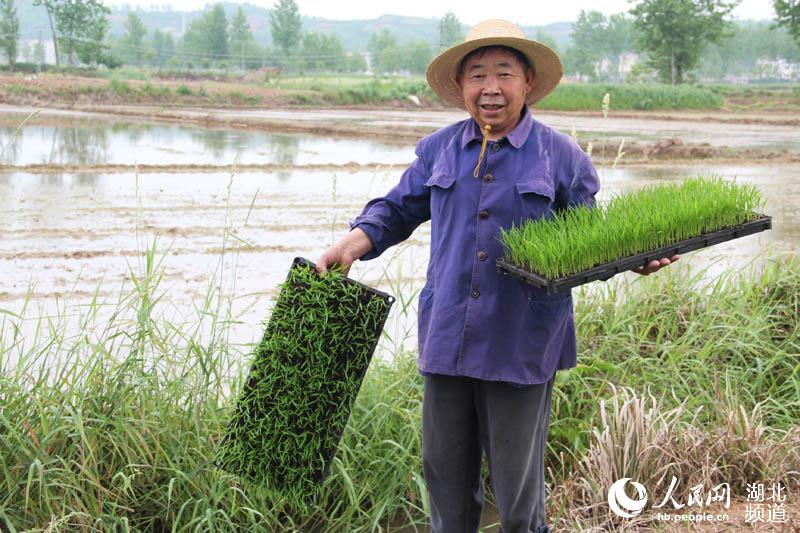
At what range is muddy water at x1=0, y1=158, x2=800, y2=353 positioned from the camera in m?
6.80

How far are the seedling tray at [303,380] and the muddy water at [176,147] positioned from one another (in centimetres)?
1196

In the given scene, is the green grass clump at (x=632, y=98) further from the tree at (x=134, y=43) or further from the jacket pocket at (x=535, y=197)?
the tree at (x=134, y=43)

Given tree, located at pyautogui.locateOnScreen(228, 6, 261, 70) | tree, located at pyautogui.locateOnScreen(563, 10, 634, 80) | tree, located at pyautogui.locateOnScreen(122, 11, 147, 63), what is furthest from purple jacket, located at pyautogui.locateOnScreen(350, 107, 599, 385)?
tree, located at pyautogui.locateOnScreen(563, 10, 634, 80)

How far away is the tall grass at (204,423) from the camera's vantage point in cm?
291

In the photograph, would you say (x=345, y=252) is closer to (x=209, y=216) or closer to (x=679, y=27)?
(x=209, y=216)

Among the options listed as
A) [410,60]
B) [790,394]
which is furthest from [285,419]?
[410,60]

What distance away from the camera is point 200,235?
353 inches

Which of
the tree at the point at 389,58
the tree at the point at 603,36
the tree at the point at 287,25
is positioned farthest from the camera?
the tree at the point at 603,36

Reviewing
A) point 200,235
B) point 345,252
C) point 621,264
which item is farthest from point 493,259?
point 200,235

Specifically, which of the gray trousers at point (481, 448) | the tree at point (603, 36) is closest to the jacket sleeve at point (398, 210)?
the gray trousers at point (481, 448)

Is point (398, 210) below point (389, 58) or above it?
below

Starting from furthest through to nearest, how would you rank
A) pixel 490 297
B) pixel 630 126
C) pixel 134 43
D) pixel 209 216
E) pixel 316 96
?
pixel 134 43 → pixel 316 96 → pixel 630 126 → pixel 209 216 → pixel 490 297

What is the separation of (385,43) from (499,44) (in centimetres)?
13204

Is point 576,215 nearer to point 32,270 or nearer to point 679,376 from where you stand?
point 679,376
